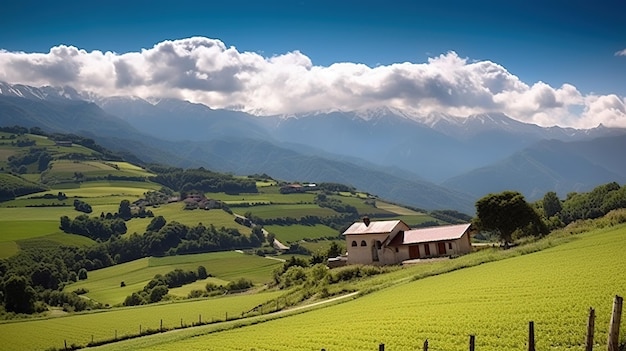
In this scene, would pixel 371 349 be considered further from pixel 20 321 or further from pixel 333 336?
pixel 20 321

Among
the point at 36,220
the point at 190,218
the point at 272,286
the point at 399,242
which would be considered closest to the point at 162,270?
the point at 272,286

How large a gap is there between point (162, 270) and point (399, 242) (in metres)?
73.5

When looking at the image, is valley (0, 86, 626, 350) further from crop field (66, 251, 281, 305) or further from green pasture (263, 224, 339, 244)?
green pasture (263, 224, 339, 244)

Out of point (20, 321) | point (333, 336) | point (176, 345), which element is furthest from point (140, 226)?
point (333, 336)

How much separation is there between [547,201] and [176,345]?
370 feet

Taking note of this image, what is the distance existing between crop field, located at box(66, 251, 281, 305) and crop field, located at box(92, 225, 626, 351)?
6814 cm

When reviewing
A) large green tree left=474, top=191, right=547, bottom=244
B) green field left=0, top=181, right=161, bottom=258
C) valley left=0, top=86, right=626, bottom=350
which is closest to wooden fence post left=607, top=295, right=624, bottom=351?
valley left=0, top=86, right=626, bottom=350

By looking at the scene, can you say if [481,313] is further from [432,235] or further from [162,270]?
[162,270]

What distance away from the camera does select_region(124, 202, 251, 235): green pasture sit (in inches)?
6722

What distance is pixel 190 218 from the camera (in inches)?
7052

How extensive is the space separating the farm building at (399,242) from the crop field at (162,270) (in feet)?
116

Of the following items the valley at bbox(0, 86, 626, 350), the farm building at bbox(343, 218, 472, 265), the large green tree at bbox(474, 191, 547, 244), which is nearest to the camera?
the valley at bbox(0, 86, 626, 350)

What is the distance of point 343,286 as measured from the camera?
202 ft

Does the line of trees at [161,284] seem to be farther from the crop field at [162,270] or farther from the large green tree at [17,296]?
the large green tree at [17,296]
